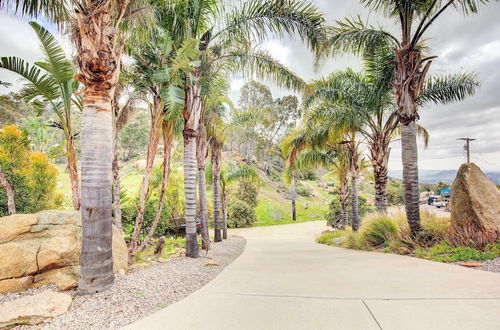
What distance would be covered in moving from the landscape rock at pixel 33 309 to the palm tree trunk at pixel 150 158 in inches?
132

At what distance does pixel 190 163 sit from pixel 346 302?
204 inches

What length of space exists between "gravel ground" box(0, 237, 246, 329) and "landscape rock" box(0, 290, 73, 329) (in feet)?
0.27

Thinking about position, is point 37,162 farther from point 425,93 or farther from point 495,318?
point 425,93

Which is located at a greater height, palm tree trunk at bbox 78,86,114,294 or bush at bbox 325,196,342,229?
palm tree trunk at bbox 78,86,114,294

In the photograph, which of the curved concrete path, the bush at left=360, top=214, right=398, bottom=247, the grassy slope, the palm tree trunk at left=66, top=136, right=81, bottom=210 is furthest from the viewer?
the grassy slope

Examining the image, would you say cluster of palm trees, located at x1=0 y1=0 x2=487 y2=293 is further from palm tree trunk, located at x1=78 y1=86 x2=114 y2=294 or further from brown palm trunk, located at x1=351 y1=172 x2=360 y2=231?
brown palm trunk, located at x1=351 y1=172 x2=360 y2=231

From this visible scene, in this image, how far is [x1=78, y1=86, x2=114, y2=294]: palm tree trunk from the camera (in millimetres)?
3799

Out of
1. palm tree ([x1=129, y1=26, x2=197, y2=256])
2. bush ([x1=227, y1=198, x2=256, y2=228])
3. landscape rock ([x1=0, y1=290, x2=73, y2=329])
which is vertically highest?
palm tree ([x1=129, y1=26, x2=197, y2=256])

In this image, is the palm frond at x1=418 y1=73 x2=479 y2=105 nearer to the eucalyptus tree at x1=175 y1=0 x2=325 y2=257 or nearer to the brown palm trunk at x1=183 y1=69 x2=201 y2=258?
A: the eucalyptus tree at x1=175 y1=0 x2=325 y2=257

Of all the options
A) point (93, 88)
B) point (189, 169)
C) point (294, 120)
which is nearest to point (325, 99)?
point (189, 169)

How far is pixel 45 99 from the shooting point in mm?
7715

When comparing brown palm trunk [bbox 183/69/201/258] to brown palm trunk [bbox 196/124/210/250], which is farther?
brown palm trunk [bbox 196/124/210/250]

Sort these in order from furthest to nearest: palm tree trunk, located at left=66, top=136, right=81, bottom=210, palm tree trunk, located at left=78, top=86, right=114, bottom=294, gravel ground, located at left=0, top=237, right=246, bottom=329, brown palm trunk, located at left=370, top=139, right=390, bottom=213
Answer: brown palm trunk, located at left=370, top=139, right=390, bottom=213 < palm tree trunk, located at left=66, top=136, right=81, bottom=210 < palm tree trunk, located at left=78, top=86, right=114, bottom=294 < gravel ground, located at left=0, top=237, right=246, bottom=329

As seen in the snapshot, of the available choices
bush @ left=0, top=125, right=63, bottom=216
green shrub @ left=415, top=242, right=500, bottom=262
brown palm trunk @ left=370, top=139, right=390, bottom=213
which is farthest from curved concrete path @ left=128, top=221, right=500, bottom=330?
bush @ left=0, top=125, right=63, bottom=216
